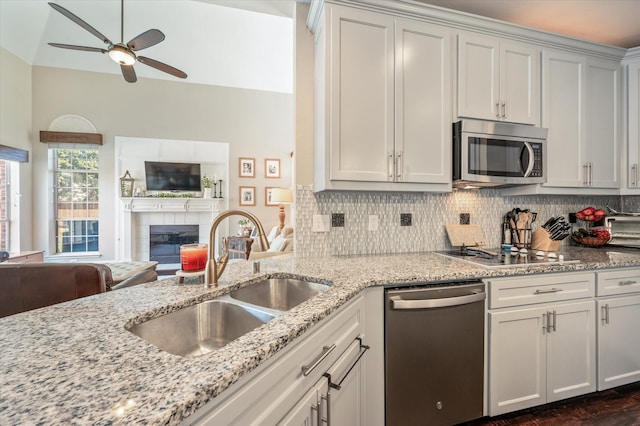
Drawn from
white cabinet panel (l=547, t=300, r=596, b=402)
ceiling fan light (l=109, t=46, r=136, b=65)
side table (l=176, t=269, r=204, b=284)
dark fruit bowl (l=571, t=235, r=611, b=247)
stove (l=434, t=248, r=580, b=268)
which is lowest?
white cabinet panel (l=547, t=300, r=596, b=402)

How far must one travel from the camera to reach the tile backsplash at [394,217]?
2023 millimetres

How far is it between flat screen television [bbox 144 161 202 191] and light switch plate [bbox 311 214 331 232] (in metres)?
4.66

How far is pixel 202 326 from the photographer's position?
1.04 meters

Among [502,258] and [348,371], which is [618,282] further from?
[348,371]

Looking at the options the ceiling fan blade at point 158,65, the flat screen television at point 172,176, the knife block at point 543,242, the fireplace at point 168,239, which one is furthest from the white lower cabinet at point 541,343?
the flat screen television at point 172,176

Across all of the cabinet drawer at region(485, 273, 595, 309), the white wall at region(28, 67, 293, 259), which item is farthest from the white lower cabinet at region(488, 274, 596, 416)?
the white wall at region(28, 67, 293, 259)

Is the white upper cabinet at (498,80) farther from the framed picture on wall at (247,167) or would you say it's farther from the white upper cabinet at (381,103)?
the framed picture on wall at (247,167)

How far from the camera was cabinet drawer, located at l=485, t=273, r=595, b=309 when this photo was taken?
1.54 metres

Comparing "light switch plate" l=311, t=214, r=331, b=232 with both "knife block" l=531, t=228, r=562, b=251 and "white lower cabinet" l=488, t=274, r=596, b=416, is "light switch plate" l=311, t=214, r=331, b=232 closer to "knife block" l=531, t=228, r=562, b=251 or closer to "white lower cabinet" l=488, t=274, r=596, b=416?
"white lower cabinet" l=488, t=274, r=596, b=416

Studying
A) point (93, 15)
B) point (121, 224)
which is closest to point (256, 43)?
point (93, 15)

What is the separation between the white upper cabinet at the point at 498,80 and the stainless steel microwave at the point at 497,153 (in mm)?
91

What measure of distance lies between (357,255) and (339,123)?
903mm

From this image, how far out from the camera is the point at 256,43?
16.9 feet

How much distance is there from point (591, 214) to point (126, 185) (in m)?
6.69
